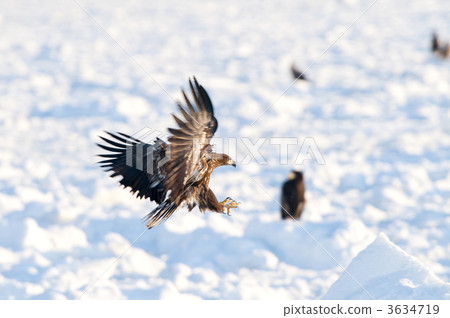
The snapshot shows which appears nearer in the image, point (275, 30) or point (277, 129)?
point (277, 129)

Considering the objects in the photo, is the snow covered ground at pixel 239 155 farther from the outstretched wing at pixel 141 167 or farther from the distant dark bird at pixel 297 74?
the outstretched wing at pixel 141 167

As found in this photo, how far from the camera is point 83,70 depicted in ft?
43.8

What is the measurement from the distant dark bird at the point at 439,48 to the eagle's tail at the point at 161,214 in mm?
11975

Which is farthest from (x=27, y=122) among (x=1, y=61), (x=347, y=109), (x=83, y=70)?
(x=347, y=109)

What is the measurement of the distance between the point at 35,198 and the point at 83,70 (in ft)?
23.9

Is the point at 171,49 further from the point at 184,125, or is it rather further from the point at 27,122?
the point at 184,125

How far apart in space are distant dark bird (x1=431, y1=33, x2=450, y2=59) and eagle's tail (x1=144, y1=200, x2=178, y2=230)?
1198 cm

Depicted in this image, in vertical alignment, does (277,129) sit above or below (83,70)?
below

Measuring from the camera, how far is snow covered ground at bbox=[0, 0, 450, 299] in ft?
16.2

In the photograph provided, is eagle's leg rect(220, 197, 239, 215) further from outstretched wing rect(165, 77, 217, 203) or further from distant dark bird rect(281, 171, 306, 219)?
distant dark bird rect(281, 171, 306, 219)

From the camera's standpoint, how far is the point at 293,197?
6238 mm

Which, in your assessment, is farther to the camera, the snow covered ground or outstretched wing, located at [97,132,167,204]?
the snow covered ground

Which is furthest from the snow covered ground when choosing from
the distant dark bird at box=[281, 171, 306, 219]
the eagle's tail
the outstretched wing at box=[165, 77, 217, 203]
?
the outstretched wing at box=[165, 77, 217, 203]

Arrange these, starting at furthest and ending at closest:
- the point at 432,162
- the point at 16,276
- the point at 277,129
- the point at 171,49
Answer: the point at 171,49 → the point at 277,129 → the point at 432,162 → the point at 16,276
